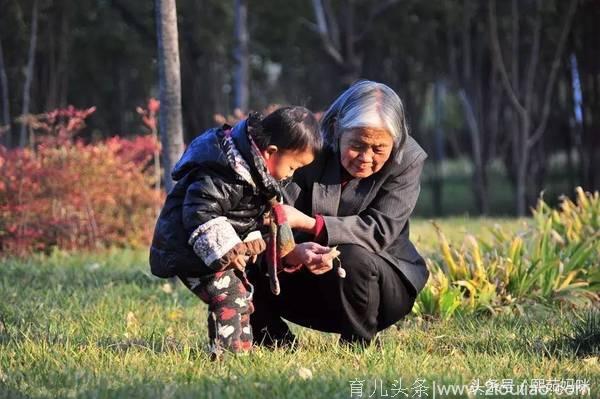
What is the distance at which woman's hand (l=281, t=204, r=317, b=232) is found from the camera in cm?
378

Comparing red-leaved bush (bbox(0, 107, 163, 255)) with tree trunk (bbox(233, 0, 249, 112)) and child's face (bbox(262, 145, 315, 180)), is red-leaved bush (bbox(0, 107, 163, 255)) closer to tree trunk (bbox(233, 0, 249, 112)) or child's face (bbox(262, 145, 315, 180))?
child's face (bbox(262, 145, 315, 180))

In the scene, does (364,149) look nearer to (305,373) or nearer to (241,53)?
(305,373)

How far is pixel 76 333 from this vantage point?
4344mm

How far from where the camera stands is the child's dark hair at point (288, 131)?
3.51m

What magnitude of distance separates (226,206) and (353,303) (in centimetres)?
73

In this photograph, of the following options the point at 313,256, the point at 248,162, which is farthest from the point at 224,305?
the point at 248,162

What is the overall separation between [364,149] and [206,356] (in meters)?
0.98

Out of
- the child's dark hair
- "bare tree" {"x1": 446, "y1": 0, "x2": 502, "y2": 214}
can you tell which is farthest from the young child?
"bare tree" {"x1": 446, "y1": 0, "x2": 502, "y2": 214}

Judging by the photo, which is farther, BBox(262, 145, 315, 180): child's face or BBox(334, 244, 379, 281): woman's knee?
BBox(334, 244, 379, 281): woman's knee

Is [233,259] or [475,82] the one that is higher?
[475,82]

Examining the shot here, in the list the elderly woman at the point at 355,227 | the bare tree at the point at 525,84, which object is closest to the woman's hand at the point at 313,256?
the elderly woman at the point at 355,227

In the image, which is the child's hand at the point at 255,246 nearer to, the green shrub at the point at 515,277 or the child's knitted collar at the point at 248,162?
the child's knitted collar at the point at 248,162

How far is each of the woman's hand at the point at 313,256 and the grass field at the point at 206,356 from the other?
345 mm

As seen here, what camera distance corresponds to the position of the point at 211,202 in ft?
11.3
